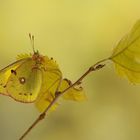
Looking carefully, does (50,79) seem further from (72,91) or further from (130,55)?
(130,55)

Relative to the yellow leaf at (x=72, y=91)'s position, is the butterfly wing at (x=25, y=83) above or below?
above

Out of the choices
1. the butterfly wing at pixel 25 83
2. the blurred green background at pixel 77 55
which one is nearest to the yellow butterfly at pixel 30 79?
the butterfly wing at pixel 25 83

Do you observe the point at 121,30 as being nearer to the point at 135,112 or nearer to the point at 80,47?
the point at 80,47

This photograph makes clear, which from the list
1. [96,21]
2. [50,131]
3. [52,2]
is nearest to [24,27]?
[52,2]

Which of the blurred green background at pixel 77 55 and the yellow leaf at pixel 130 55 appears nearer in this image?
the yellow leaf at pixel 130 55

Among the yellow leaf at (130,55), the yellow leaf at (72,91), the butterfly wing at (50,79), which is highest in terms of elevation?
the yellow leaf at (130,55)

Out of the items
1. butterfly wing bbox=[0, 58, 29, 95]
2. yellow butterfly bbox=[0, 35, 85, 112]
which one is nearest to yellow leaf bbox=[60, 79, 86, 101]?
yellow butterfly bbox=[0, 35, 85, 112]

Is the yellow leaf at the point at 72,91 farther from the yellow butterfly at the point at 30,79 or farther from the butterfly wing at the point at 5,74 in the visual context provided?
the butterfly wing at the point at 5,74
